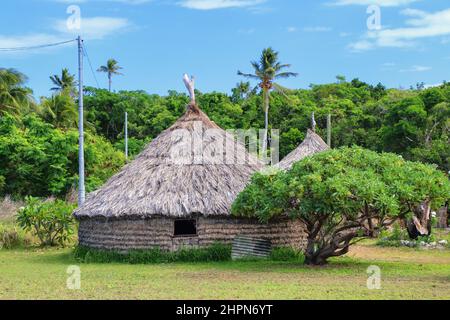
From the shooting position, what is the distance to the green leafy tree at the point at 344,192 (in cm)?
1666

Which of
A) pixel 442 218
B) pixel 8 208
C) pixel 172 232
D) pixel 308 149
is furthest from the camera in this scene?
pixel 442 218

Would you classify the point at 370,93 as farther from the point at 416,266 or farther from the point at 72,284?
the point at 72,284

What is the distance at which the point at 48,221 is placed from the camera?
2441 centimetres

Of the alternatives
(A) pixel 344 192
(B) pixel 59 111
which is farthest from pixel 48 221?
(B) pixel 59 111

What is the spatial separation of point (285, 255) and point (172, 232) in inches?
127

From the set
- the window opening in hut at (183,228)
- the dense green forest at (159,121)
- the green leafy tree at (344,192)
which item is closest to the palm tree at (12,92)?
the dense green forest at (159,121)

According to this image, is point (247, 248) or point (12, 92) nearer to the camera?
point (247, 248)

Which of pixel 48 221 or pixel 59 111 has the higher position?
pixel 59 111

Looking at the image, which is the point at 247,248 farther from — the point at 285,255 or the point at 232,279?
the point at 232,279

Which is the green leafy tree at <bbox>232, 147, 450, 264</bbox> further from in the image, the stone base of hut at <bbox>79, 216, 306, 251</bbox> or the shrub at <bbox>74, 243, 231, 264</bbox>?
the shrub at <bbox>74, 243, 231, 264</bbox>

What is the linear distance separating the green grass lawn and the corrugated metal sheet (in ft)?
2.15

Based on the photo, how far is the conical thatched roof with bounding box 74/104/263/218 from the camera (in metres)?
19.9

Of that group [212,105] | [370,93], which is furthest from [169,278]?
[370,93]

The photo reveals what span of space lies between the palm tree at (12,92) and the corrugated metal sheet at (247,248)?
23814 millimetres
